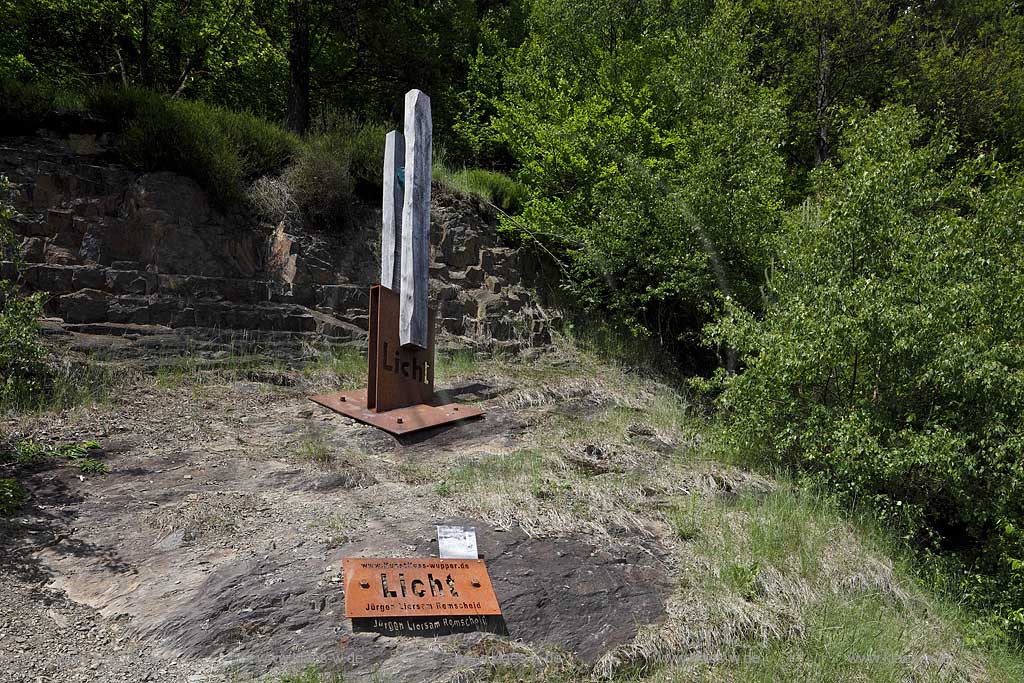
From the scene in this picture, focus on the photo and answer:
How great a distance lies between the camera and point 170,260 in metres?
8.51

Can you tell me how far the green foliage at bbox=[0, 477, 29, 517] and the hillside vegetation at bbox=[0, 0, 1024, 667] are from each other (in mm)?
1658

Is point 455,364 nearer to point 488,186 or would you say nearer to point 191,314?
point 191,314

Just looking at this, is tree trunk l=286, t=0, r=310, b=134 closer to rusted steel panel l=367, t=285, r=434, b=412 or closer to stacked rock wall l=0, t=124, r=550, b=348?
stacked rock wall l=0, t=124, r=550, b=348

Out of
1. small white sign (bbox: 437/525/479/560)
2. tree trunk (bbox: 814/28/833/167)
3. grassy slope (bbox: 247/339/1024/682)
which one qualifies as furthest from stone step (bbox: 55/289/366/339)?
tree trunk (bbox: 814/28/833/167)

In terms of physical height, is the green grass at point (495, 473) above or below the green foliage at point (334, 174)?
below

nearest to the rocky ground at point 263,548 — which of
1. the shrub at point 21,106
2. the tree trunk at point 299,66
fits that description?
the shrub at point 21,106

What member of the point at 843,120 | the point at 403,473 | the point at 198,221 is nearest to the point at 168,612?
the point at 403,473

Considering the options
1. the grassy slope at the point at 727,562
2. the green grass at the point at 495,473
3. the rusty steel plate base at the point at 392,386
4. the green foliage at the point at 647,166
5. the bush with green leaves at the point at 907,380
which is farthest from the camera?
the green foliage at the point at 647,166

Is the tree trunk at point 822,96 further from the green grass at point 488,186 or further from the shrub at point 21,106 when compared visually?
the shrub at point 21,106

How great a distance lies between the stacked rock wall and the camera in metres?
7.98

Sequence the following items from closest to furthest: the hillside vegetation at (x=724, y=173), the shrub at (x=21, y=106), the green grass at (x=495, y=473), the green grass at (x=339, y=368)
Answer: the green grass at (x=495, y=473), the hillside vegetation at (x=724, y=173), the green grass at (x=339, y=368), the shrub at (x=21, y=106)

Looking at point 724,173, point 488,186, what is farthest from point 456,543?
point 488,186

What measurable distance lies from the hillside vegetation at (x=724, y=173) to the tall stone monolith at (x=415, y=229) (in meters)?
2.90

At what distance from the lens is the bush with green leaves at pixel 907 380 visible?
597 centimetres
